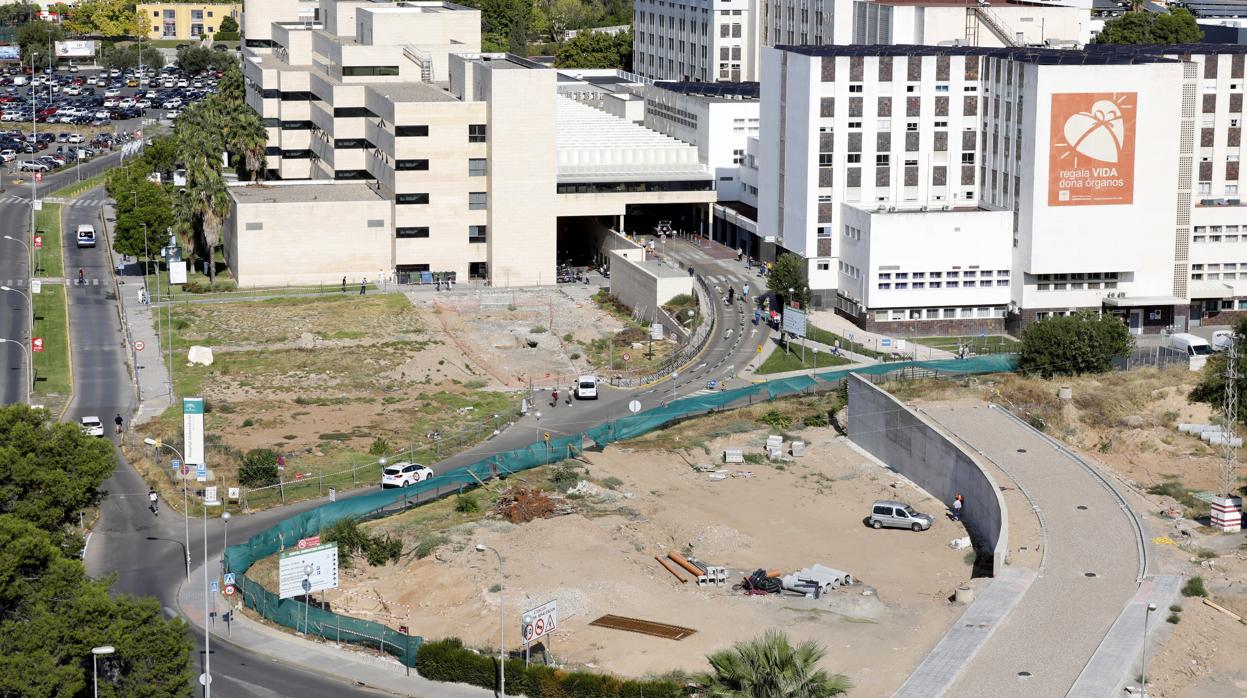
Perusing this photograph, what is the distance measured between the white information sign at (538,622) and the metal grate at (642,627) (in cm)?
437

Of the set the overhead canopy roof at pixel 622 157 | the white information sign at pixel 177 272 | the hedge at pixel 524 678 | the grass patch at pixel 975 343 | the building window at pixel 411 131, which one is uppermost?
the building window at pixel 411 131

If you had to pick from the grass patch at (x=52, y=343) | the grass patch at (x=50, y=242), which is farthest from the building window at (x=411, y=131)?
the grass patch at (x=50, y=242)

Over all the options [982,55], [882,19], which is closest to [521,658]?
[982,55]

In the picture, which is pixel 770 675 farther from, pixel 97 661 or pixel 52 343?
pixel 52 343

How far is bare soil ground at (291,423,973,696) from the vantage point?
7631cm

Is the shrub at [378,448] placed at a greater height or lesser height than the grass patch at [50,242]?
lesser

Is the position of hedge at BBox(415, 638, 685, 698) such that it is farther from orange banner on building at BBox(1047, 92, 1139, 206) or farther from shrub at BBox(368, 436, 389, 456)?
orange banner on building at BBox(1047, 92, 1139, 206)

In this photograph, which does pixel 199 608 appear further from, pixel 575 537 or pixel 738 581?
pixel 738 581

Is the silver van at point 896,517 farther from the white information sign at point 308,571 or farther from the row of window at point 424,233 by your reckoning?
the row of window at point 424,233

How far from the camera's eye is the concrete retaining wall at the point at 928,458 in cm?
8856

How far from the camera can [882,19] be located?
6855 inches

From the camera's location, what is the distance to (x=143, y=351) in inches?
5054

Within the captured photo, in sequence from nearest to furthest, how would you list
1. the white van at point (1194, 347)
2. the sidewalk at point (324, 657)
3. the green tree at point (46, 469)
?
the sidewalk at point (324, 657), the green tree at point (46, 469), the white van at point (1194, 347)

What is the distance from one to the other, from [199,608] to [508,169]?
237 feet
